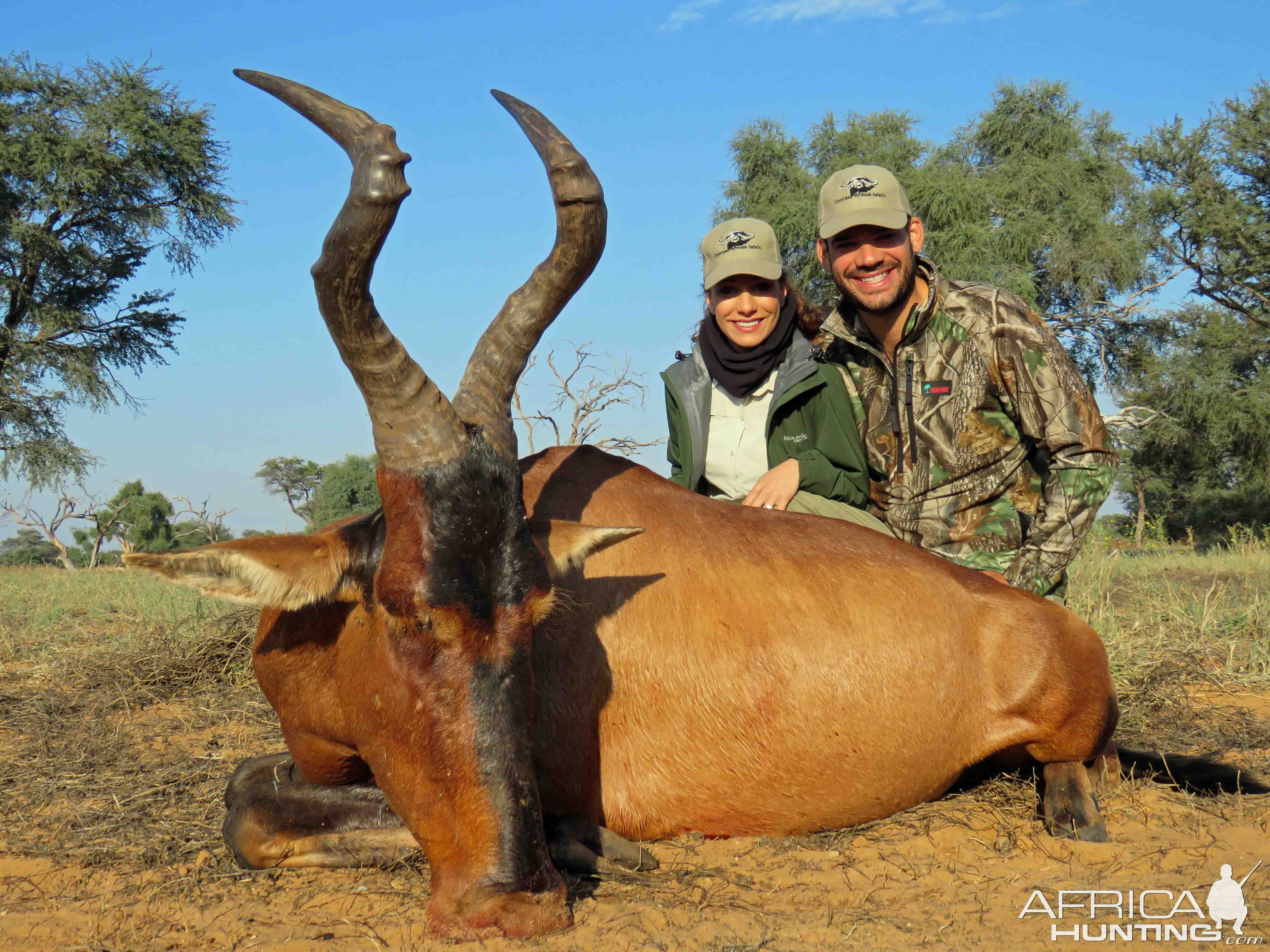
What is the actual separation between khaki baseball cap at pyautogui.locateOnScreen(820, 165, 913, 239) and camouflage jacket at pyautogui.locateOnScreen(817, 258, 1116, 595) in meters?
0.46

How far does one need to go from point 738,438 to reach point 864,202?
1510 mm

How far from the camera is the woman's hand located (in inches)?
231

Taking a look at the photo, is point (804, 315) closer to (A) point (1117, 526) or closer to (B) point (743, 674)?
(B) point (743, 674)

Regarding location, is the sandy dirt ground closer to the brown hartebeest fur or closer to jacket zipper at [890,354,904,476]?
the brown hartebeest fur

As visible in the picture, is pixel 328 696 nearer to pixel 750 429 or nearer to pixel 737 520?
pixel 737 520

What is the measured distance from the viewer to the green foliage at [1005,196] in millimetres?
24750

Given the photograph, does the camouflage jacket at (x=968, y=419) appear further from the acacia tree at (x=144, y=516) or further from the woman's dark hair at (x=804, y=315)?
the acacia tree at (x=144, y=516)

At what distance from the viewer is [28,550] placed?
143 feet

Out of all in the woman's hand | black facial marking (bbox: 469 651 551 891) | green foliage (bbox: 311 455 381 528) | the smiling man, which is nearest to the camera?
black facial marking (bbox: 469 651 551 891)

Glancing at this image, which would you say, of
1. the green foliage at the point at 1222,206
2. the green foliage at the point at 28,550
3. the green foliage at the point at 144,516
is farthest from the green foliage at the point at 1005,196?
the green foliage at the point at 28,550

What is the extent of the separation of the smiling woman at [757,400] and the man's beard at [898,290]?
36 centimetres

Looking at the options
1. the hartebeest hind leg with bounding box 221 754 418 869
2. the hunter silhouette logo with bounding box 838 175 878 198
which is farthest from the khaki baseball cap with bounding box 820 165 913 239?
the hartebeest hind leg with bounding box 221 754 418 869

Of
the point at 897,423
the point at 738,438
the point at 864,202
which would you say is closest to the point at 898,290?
the point at 864,202

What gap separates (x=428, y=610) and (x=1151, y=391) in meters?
25.6
